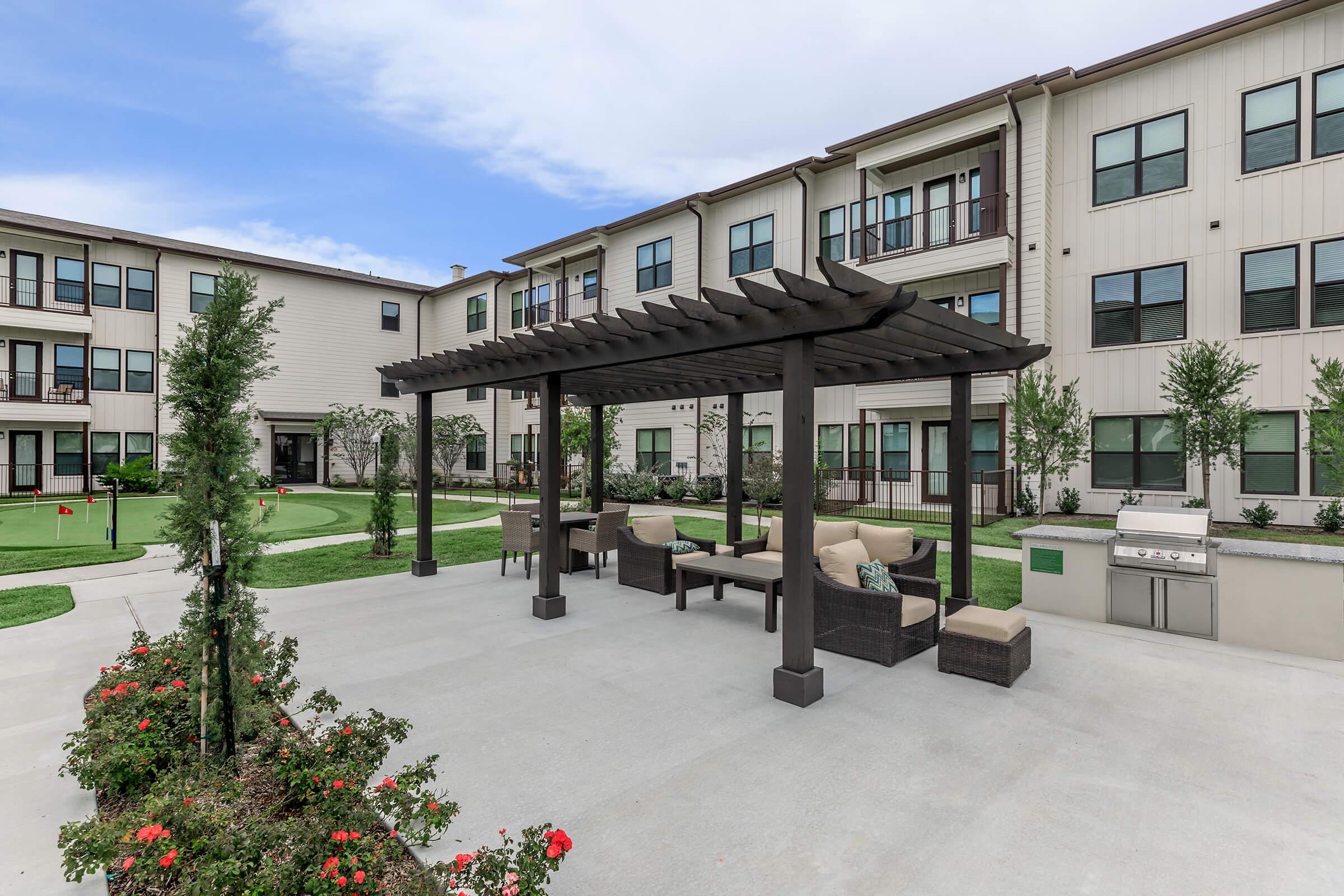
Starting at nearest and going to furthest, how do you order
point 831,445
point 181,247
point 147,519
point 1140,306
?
point 1140,306 < point 147,519 < point 831,445 < point 181,247

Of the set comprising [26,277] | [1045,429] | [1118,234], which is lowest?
[1045,429]

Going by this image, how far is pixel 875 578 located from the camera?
6.00 meters

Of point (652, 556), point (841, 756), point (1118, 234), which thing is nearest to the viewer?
point (841, 756)

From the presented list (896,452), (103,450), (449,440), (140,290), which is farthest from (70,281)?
(896,452)

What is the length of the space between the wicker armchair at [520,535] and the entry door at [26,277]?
75.3 feet

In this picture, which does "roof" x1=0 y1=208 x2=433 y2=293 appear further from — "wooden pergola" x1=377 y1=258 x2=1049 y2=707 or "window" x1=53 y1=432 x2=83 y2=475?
"wooden pergola" x1=377 y1=258 x2=1049 y2=707

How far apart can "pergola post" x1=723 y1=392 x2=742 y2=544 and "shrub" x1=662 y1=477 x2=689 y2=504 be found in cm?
960

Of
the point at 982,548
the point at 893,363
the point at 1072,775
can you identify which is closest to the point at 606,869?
the point at 1072,775

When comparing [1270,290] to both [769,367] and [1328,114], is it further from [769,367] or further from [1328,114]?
[769,367]

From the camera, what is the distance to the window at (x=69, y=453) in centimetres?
2128

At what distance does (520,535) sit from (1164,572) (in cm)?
771

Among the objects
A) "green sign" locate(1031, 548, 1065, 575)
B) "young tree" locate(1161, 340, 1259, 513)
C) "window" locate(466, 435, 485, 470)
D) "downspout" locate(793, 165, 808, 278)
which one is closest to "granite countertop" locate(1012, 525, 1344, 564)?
"green sign" locate(1031, 548, 1065, 575)

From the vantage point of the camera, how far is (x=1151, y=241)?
1350 centimetres

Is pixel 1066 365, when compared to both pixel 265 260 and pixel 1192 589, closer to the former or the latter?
pixel 1192 589
